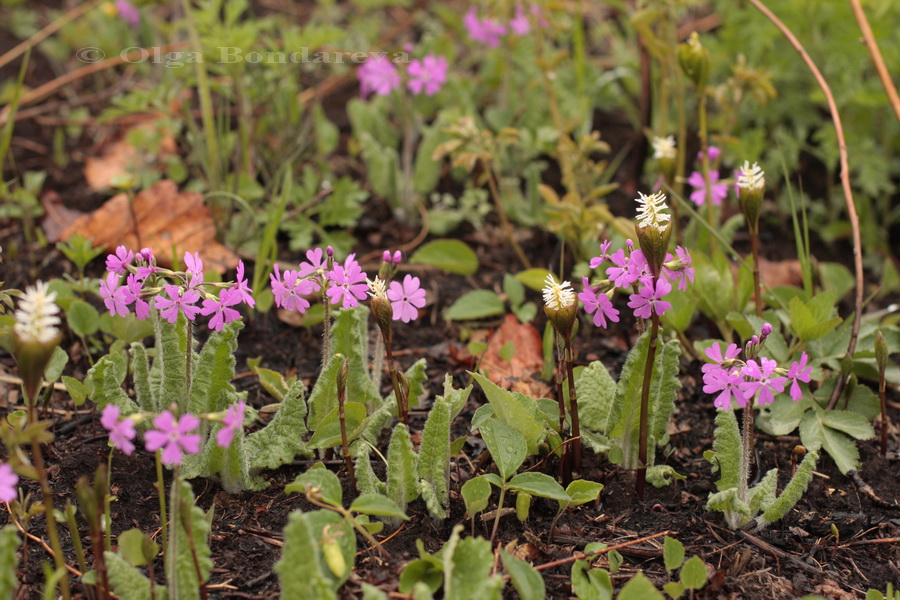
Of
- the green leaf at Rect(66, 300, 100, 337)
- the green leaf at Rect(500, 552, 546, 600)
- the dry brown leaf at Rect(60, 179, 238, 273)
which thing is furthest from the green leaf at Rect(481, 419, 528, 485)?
the dry brown leaf at Rect(60, 179, 238, 273)

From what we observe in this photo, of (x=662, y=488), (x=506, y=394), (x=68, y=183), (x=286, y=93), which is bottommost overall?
(x=662, y=488)

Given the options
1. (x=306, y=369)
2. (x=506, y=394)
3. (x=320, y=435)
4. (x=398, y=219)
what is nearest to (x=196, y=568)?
(x=320, y=435)

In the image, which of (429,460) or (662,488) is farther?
(662,488)

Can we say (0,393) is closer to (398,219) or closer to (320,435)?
(320,435)

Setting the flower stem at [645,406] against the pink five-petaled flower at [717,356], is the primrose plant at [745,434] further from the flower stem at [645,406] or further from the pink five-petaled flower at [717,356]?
the flower stem at [645,406]

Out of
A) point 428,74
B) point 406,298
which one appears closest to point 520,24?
point 428,74

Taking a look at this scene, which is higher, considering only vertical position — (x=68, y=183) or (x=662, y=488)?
(x=68, y=183)
